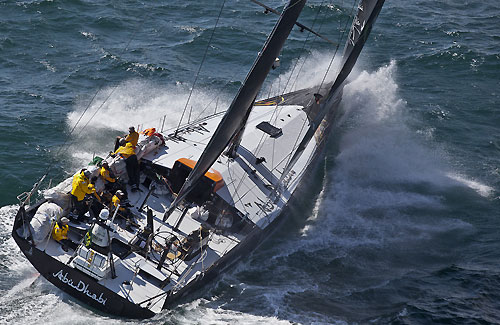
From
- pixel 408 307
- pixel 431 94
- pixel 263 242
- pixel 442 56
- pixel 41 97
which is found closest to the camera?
pixel 408 307

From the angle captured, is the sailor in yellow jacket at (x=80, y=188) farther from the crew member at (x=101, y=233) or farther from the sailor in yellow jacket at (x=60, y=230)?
the crew member at (x=101, y=233)

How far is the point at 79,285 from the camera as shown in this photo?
570 inches

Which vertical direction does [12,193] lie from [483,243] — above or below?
below

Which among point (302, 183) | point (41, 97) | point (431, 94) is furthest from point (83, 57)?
point (431, 94)

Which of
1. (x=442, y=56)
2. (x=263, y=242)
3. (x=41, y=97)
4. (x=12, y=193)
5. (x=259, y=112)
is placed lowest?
(x=12, y=193)

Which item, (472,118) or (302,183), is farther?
(472,118)

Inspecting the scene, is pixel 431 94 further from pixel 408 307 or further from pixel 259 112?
pixel 408 307

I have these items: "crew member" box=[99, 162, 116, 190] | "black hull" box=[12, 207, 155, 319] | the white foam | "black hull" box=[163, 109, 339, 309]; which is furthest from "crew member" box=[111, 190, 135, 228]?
the white foam

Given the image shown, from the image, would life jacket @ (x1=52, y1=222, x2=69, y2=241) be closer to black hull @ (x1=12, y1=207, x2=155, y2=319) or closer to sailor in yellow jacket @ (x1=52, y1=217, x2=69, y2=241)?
sailor in yellow jacket @ (x1=52, y1=217, x2=69, y2=241)

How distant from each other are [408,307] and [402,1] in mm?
27493

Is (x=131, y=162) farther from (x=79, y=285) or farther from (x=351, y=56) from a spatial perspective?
(x=351, y=56)

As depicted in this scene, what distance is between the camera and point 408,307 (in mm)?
15906

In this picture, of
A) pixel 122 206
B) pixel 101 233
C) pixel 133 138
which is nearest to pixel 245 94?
pixel 133 138

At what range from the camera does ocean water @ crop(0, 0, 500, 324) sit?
1594cm
